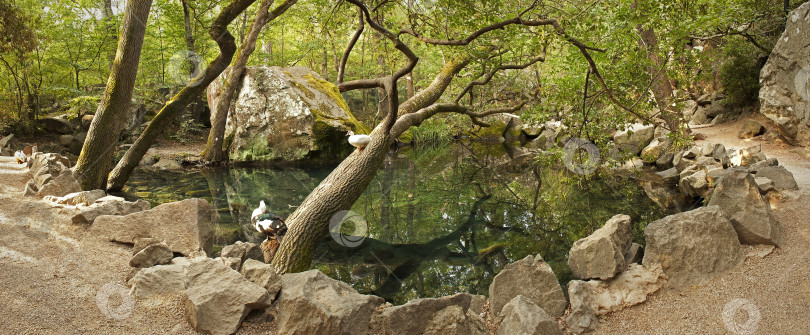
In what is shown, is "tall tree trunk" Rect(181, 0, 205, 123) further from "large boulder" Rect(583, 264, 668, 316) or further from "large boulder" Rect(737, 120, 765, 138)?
"large boulder" Rect(737, 120, 765, 138)

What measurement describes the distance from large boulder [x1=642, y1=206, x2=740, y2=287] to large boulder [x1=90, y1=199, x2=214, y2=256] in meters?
3.65

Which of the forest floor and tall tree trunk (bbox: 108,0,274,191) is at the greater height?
tall tree trunk (bbox: 108,0,274,191)

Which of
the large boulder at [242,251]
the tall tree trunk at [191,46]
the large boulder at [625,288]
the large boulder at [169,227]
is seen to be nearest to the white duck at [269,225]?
the large boulder at [169,227]

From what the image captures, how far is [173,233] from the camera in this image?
3682mm

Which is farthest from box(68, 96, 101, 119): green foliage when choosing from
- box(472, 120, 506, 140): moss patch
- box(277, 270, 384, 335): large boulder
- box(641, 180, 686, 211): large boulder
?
box(472, 120, 506, 140): moss patch

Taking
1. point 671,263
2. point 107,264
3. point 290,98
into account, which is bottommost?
point 671,263

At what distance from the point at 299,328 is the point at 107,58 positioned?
15774 mm

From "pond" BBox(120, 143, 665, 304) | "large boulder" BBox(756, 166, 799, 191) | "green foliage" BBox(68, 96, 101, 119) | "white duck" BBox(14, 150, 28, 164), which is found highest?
"green foliage" BBox(68, 96, 101, 119)

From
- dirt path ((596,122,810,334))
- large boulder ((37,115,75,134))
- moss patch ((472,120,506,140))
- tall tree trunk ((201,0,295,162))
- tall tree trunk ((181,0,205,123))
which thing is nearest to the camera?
dirt path ((596,122,810,334))

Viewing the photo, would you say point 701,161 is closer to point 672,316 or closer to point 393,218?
point 393,218

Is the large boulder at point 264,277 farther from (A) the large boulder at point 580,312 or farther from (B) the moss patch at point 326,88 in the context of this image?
(B) the moss patch at point 326,88

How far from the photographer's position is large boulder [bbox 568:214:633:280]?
3.64 metres

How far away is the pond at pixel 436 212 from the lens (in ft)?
16.1

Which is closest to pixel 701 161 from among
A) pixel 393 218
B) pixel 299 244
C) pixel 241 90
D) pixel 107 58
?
pixel 393 218
